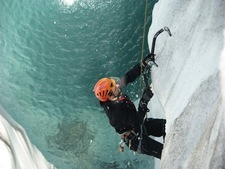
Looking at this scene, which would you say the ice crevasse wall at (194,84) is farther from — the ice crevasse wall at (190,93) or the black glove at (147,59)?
the black glove at (147,59)

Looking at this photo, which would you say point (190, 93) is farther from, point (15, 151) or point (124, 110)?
point (15, 151)

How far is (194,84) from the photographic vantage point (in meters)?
4.01

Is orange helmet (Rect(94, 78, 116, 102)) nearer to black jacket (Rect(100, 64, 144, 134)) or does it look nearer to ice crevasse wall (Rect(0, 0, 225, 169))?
black jacket (Rect(100, 64, 144, 134))

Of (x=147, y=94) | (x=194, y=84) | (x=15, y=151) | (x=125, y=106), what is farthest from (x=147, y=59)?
(x=15, y=151)

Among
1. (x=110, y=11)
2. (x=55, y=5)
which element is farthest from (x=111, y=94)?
(x=55, y=5)

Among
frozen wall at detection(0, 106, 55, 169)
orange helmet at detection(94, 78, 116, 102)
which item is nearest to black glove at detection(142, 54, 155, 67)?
orange helmet at detection(94, 78, 116, 102)

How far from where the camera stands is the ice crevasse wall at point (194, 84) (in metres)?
3.26

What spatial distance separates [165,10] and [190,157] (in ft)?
10.9

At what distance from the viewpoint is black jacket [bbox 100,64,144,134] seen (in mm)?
5023

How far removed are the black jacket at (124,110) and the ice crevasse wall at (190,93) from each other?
0.50 meters

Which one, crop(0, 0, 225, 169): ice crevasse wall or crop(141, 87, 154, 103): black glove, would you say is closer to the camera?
crop(0, 0, 225, 169): ice crevasse wall

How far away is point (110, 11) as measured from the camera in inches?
513

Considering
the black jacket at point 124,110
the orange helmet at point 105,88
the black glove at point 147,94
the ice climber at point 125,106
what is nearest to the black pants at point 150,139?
the ice climber at point 125,106

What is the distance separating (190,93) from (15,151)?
7.47ft
